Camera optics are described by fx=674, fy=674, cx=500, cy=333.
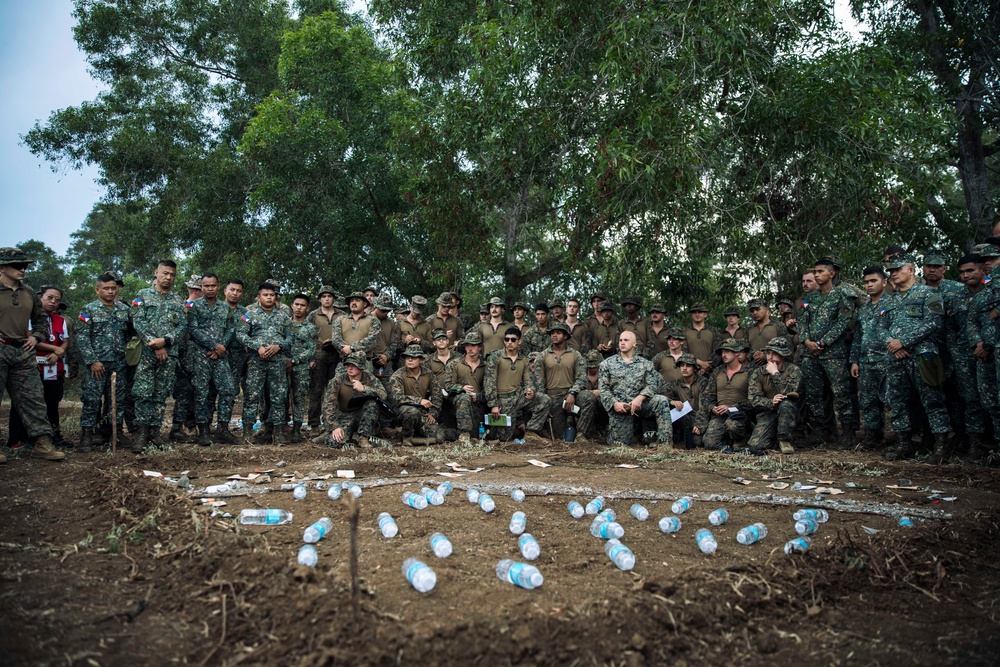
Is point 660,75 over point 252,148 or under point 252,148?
under

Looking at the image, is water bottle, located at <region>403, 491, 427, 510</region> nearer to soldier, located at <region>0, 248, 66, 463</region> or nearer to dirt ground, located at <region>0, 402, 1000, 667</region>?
dirt ground, located at <region>0, 402, 1000, 667</region>

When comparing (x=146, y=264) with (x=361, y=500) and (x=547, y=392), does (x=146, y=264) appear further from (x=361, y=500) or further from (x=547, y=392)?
(x=361, y=500)

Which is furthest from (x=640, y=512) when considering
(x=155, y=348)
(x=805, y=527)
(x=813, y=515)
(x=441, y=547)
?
(x=155, y=348)

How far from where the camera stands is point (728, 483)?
6.87m

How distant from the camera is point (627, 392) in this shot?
9.88 m

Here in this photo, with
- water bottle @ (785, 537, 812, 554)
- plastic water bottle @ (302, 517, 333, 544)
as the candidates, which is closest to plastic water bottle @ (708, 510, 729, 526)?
water bottle @ (785, 537, 812, 554)

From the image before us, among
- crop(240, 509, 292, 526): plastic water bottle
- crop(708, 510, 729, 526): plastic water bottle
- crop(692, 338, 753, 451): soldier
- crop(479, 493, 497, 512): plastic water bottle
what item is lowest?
crop(708, 510, 729, 526): plastic water bottle

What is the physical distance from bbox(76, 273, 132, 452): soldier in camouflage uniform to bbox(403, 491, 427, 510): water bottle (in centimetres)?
489

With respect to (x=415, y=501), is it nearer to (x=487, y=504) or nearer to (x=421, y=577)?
(x=487, y=504)

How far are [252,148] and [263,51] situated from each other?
607cm

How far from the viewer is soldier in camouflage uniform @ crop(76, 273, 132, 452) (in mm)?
8445

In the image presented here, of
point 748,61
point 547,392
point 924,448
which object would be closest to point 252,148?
point 547,392

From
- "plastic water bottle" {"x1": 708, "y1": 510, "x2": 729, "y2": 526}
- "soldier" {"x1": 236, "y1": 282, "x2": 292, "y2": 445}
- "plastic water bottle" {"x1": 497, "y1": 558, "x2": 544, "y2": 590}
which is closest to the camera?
"plastic water bottle" {"x1": 497, "y1": 558, "x2": 544, "y2": 590}

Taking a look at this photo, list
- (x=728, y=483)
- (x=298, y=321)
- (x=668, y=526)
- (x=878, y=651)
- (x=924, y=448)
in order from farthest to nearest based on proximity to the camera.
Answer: (x=298, y=321) < (x=924, y=448) < (x=728, y=483) < (x=668, y=526) < (x=878, y=651)
